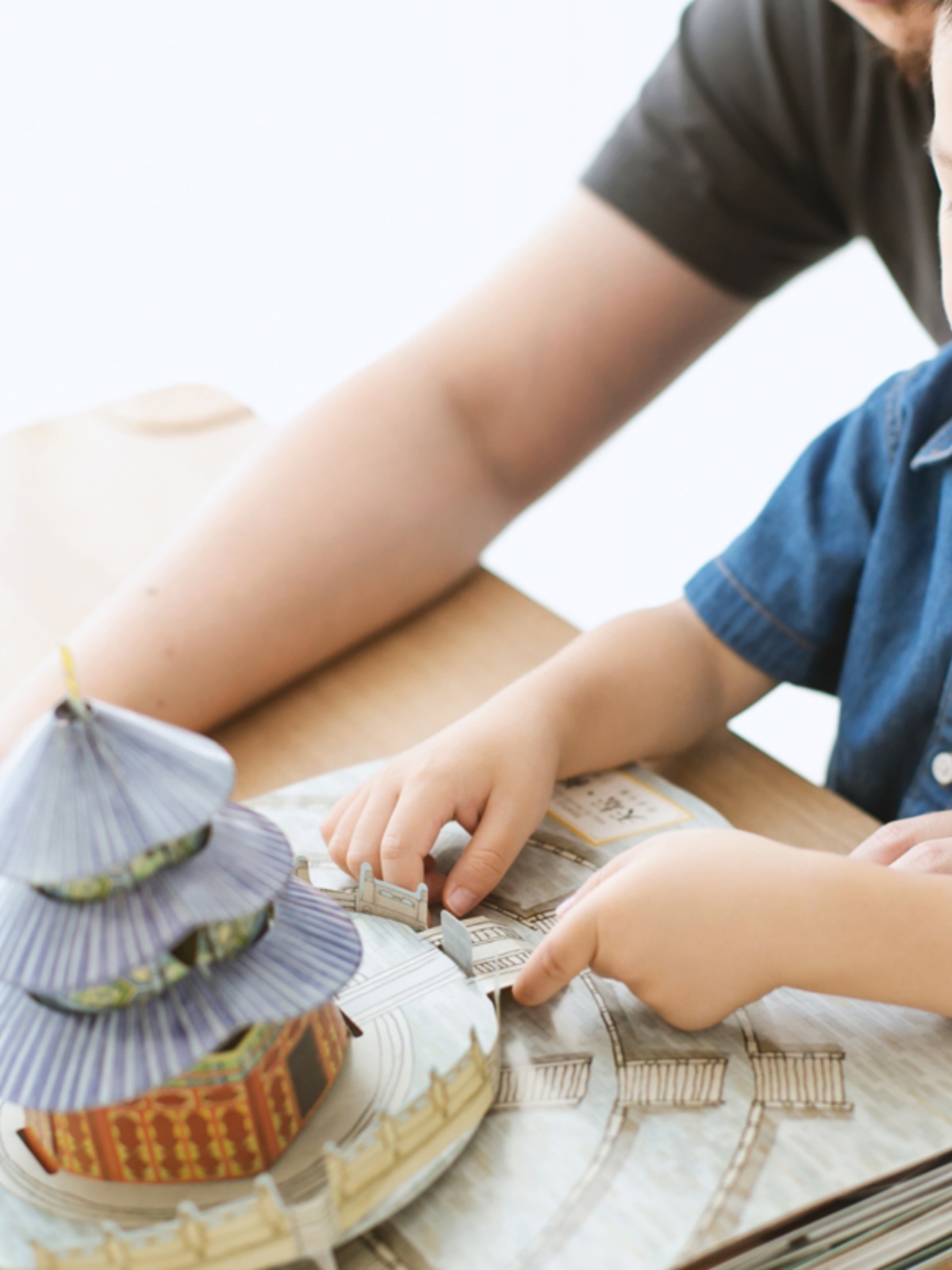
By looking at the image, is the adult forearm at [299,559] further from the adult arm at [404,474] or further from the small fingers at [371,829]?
the small fingers at [371,829]

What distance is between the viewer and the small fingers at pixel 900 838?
0.67m

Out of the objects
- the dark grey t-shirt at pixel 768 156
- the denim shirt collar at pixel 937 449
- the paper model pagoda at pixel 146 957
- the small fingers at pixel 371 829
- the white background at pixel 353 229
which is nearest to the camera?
the paper model pagoda at pixel 146 957

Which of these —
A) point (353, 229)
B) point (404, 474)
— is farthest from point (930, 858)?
point (353, 229)

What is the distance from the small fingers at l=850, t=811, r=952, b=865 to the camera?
26.2 inches

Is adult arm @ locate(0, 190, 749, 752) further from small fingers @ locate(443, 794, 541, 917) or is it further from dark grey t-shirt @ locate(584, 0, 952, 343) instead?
small fingers @ locate(443, 794, 541, 917)

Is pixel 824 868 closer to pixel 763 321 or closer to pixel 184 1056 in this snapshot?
pixel 184 1056

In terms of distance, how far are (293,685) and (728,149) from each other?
504 millimetres

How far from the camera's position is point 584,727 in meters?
0.75

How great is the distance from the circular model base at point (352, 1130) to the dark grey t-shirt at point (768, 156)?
618 mm

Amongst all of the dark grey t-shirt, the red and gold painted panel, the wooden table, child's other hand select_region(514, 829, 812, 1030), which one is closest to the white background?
the wooden table

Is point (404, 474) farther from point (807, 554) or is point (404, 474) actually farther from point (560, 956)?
point (560, 956)

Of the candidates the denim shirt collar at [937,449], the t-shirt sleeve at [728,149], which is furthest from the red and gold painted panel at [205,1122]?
the t-shirt sleeve at [728,149]

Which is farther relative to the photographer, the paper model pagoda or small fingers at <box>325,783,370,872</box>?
small fingers at <box>325,783,370,872</box>

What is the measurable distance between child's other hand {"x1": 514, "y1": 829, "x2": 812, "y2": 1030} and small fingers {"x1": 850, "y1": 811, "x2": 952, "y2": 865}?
102mm
